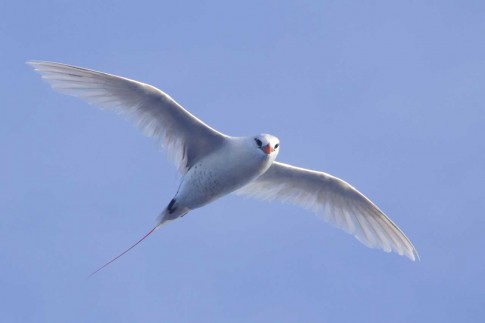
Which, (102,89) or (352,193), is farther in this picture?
(352,193)

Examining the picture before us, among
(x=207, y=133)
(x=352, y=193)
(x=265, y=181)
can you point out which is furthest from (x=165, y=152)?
(x=352, y=193)

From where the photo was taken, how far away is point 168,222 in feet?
83.3

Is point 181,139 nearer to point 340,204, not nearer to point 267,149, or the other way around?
point 267,149

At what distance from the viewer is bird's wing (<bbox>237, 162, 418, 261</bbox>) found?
27125 millimetres

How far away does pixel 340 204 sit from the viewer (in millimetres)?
27453

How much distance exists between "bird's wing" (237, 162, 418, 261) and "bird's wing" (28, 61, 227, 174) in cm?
245

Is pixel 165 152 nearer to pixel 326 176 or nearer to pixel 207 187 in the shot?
pixel 207 187

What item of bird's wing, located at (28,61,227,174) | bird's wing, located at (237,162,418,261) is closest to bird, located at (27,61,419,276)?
bird's wing, located at (28,61,227,174)

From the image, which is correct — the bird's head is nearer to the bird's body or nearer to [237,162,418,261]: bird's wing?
the bird's body

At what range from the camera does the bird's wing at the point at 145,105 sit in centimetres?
2447

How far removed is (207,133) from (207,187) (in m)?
1.15

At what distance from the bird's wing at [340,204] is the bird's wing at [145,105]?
96.5 inches

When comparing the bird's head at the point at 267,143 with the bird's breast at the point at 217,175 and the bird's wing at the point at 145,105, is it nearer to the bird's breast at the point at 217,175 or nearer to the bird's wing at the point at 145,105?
the bird's breast at the point at 217,175

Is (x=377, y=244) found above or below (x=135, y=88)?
below
